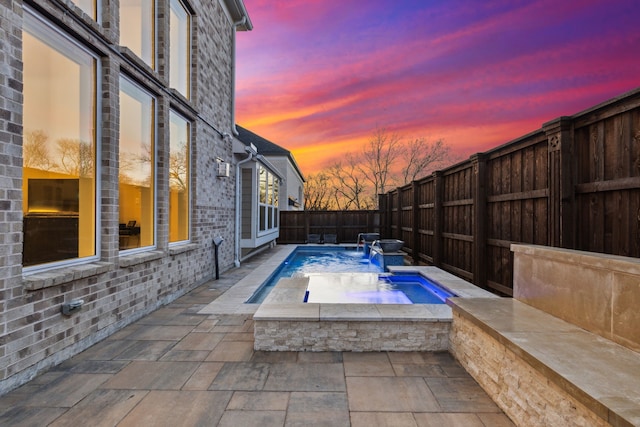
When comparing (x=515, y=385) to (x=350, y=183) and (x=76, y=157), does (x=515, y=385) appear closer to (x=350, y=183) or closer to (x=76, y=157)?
(x=76, y=157)

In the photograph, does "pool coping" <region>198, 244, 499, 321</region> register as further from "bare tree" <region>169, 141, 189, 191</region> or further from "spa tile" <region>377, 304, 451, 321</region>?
"bare tree" <region>169, 141, 189, 191</region>

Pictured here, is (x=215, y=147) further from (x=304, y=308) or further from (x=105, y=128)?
(x=304, y=308)

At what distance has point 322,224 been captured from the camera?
14.0 metres

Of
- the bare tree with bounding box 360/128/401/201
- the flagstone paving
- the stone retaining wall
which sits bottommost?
the flagstone paving

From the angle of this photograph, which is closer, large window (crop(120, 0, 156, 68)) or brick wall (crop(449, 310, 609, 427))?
brick wall (crop(449, 310, 609, 427))

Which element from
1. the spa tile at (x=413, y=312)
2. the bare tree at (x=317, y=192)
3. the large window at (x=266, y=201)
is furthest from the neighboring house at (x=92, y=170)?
the bare tree at (x=317, y=192)

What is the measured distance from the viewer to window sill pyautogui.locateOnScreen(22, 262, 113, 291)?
237cm

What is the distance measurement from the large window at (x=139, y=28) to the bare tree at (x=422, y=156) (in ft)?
68.7

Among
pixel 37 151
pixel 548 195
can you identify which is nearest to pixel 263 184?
pixel 37 151

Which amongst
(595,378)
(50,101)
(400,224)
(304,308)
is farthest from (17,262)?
(400,224)

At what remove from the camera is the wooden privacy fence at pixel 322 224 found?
1380cm

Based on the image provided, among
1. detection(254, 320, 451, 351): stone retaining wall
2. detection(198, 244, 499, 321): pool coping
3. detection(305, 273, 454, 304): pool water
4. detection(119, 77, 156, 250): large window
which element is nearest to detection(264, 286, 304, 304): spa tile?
detection(198, 244, 499, 321): pool coping

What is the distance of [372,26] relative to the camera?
994 centimetres

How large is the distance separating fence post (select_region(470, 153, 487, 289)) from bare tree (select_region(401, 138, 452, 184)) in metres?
19.0
